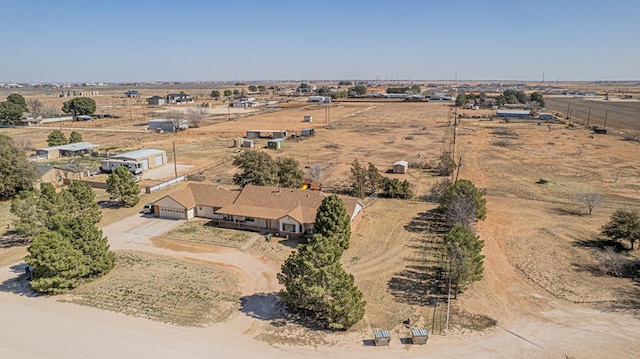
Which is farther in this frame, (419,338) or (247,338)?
(247,338)

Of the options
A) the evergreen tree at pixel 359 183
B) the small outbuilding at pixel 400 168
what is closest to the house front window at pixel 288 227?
the evergreen tree at pixel 359 183

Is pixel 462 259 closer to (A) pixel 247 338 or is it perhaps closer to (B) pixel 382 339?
A: (B) pixel 382 339

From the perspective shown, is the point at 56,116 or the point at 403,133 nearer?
the point at 403,133

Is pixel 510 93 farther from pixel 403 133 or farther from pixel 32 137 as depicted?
pixel 32 137

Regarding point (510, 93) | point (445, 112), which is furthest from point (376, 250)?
point (510, 93)

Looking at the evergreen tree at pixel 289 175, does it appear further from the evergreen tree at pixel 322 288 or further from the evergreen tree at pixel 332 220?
the evergreen tree at pixel 322 288

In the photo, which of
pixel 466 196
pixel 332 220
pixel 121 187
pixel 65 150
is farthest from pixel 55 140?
pixel 466 196
